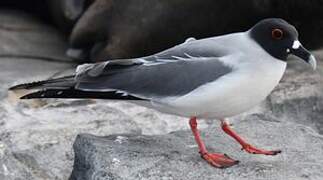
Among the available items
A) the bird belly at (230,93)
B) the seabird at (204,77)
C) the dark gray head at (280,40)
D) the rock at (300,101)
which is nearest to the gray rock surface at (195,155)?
the seabird at (204,77)

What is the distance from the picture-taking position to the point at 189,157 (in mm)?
3443

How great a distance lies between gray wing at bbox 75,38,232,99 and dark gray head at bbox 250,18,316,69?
182 mm

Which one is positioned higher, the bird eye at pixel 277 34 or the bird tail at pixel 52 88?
the bird eye at pixel 277 34

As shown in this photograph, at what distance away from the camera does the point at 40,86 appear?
338cm

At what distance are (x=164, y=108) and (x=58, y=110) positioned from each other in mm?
1447

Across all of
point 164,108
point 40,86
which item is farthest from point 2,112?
point 164,108

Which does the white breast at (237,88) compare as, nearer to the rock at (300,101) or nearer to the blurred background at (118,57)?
the blurred background at (118,57)

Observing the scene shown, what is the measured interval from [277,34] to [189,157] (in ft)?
2.14

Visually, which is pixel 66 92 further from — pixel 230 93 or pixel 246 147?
pixel 246 147

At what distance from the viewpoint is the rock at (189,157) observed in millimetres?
3295

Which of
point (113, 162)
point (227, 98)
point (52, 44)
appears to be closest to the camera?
point (227, 98)

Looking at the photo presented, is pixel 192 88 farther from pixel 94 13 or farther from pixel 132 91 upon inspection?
pixel 94 13

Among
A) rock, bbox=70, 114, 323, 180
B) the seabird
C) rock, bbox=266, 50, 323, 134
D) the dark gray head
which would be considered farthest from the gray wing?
rock, bbox=266, 50, 323, 134

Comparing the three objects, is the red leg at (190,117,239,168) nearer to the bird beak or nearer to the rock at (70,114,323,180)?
the rock at (70,114,323,180)
